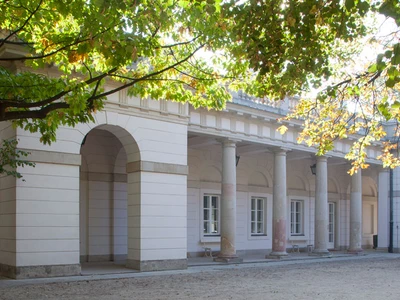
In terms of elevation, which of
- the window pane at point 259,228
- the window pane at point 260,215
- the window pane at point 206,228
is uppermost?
the window pane at point 260,215

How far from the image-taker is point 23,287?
1295 cm

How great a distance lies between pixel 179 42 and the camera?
11258 millimetres

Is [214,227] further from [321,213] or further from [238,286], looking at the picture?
[238,286]

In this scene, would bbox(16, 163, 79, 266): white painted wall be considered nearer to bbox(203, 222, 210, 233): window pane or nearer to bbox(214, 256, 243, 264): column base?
bbox(214, 256, 243, 264): column base

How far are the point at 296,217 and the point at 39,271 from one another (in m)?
16.3

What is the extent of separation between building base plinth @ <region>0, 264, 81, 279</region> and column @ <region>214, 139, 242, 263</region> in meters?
6.13

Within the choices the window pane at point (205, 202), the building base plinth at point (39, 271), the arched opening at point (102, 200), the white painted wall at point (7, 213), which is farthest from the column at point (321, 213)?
the white painted wall at point (7, 213)

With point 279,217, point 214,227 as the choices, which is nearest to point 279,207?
point 279,217

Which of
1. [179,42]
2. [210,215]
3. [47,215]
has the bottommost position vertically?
[210,215]

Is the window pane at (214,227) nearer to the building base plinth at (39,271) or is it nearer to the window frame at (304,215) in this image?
the window frame at (304,215)

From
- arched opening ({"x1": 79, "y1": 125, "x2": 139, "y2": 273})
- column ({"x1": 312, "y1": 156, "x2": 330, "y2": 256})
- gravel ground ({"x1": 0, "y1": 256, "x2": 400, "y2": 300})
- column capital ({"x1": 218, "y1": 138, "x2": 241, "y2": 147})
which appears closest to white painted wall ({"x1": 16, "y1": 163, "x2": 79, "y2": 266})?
gravel ground ({"x1": 0, "y1": 256, "x2": 400, "y2": 300})

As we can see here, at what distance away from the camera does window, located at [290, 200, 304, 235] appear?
91.7 ft

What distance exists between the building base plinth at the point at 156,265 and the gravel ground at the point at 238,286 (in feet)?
2.63

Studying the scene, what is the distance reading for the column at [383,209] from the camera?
28828 millimetres
